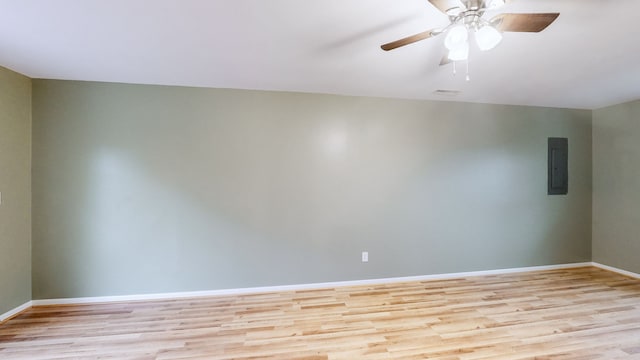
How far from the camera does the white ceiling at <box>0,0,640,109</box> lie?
1.60 meters

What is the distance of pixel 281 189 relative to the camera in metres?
3.10

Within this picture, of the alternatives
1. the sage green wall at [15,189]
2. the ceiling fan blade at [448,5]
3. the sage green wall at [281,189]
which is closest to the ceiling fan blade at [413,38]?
the ceiling fan blade at [448,5]

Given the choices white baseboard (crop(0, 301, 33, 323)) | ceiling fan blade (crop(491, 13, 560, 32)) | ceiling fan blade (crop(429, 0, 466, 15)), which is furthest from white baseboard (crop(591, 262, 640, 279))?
white baseboard (crop(0, 301, 33, 323))

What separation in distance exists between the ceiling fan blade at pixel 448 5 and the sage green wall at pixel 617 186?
3.92 m

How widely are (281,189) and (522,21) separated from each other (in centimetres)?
250

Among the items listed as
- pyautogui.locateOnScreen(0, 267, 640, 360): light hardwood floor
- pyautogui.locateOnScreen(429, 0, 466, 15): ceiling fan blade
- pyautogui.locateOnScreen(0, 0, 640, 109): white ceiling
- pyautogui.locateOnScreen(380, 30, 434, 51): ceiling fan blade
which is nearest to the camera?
pyautogui.locateOnScreen(429, 0, 466, 15): ceiling fan blade

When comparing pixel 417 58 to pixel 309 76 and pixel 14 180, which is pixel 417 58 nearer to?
pixel 309 76

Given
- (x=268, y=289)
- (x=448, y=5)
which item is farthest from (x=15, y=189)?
(x=448, y=5)

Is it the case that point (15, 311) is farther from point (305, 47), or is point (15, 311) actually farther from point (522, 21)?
point (522, 21)

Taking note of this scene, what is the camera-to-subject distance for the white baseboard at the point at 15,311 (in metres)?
2.40

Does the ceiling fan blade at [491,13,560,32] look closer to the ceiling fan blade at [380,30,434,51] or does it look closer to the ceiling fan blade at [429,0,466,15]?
the ceiling fan blade at [429,0,466,15]

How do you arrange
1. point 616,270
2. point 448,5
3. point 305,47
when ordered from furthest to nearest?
1. point 616,270
2. point 305,47
3. point 448,5

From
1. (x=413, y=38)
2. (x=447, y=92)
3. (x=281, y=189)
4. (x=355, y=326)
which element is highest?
(x=447, y=92)

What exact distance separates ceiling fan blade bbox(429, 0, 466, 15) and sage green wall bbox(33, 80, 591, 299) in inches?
73.0
